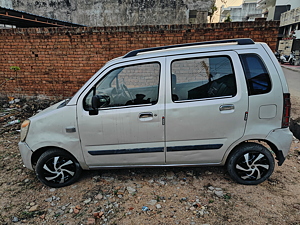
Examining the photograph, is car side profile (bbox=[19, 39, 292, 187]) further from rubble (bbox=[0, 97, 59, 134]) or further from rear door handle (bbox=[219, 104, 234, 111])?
rubble (bbox=[0, 97, 59, 134])

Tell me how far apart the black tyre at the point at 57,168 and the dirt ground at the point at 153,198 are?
0.40ft

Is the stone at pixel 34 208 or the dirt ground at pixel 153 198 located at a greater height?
the dirt ground at pixel 153 198

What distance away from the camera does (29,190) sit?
281 cm

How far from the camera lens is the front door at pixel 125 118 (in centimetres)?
250

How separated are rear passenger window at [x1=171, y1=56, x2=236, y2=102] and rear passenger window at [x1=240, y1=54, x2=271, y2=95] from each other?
0.58ft

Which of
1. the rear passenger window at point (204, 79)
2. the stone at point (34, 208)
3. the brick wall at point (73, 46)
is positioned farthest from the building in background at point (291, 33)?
the stone at point (34, 208)

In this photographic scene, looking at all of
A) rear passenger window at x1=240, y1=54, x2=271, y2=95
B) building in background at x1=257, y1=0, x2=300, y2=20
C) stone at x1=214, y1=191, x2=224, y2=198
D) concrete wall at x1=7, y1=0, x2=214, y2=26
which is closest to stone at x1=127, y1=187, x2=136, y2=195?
stone at x1=214, y1=191, x2=224, y2=198

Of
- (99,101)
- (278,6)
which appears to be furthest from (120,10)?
(278,6)

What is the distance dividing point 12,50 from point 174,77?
241 inches

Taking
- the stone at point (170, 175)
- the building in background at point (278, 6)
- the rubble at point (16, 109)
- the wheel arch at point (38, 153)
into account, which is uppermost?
the building in background at point (278, 6)

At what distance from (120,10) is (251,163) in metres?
10.9

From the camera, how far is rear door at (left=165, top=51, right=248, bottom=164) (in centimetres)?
243

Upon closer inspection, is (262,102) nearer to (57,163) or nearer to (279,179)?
(279,179)

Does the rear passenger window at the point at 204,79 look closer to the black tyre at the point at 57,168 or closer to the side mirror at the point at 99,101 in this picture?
the side mirror at the point at 99,101
